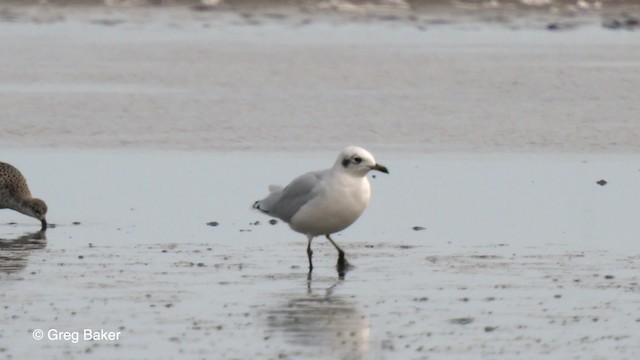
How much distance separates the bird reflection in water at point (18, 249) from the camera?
1061 centimetres

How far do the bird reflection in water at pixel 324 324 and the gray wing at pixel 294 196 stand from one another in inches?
53.0

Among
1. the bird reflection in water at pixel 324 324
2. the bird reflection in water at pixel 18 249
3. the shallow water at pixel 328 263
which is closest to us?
the bird reflection in water at pixel 324 324

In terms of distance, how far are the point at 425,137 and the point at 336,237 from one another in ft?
19.6

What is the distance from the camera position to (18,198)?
44.0 ft

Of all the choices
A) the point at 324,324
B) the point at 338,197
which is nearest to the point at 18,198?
the point at 338,197

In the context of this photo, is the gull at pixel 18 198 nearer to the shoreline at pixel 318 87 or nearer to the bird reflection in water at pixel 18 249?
the bird reflection in water at pixel 18 249

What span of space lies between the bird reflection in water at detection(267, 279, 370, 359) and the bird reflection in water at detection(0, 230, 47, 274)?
2.09m

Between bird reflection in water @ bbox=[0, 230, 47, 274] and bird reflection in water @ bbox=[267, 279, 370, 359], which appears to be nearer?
bird reflection in water @ bbox=[267, 279, 370, 359]

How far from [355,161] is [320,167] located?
16.1 ft

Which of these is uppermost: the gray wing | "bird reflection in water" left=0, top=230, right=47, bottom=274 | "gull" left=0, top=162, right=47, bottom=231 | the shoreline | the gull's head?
the gull's head

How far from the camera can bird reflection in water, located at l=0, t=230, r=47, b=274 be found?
10.6 metres

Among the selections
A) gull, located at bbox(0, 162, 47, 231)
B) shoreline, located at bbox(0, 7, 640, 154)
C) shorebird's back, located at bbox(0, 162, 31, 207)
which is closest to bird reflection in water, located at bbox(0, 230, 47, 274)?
gull, located at bbox(0, 162, 47, 231)

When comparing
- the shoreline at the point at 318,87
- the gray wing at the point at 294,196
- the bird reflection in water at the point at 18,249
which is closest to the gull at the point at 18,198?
the bird reflection in water at the point at 18,249

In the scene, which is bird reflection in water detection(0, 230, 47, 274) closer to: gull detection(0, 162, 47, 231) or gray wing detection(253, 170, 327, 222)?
gull detection(0, 162, 47, 231)
